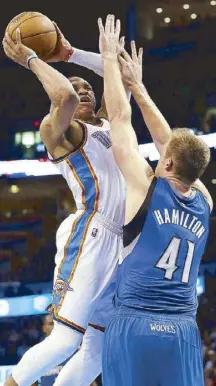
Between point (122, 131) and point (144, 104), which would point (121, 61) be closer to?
point (144, 104)

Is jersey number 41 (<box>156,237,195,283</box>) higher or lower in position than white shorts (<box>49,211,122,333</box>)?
higher

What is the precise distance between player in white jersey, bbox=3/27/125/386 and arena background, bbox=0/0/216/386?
39.3ft

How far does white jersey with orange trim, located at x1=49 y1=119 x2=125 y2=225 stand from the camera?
182 inches

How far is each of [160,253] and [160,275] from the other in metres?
0.11

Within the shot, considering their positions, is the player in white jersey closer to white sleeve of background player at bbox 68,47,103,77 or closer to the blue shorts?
white sleeve of background player at bbox 68,47,103,77

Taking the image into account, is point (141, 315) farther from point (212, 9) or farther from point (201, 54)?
point (212, 9)

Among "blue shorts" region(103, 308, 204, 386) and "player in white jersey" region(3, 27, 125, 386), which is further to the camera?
"player in white jersey" region(3, 27, 125, 386)

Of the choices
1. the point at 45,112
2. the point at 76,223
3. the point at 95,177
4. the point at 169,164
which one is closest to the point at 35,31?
the point at 95,177

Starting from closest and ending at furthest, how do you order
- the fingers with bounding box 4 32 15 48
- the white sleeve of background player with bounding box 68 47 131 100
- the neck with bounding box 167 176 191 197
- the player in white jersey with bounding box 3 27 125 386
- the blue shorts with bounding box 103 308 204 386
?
the blue shorts with bounding box 103 308 204 386 < the neck with bounding box 167 176 191 197 < the player in white jersey with bounding box 3 27 125 386 < the fingers with bounding box 4 32 15 48 < the white sleeve of background player with bounding box 68 47 131 100

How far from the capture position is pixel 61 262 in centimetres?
455

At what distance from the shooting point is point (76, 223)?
181 inches

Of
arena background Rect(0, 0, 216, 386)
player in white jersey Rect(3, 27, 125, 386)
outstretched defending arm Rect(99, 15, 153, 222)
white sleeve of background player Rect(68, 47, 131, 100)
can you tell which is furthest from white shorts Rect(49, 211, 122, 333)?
arena background Rect(0, 0, 216, 386)

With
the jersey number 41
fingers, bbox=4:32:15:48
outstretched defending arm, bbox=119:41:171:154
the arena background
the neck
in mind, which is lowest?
the arena background

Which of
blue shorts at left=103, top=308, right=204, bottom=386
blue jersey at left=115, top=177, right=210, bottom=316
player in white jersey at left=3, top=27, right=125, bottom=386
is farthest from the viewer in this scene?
player in white jersey at left=3, top=27, right=125, bottom=386
